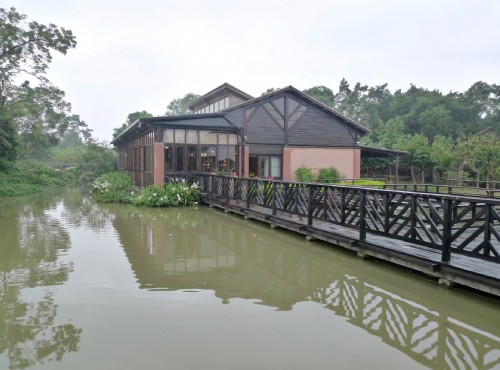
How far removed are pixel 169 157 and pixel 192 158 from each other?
3.71 ft

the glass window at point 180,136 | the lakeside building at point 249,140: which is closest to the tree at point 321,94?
the lakeside building at point 249,140

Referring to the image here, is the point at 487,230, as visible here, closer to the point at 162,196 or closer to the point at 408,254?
the point at 408,254

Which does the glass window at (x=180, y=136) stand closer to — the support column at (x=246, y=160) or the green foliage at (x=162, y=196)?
the green foliage at (x=162, y=196)

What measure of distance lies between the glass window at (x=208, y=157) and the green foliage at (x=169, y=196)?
2.75 metres

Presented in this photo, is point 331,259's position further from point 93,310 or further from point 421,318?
point 93,310

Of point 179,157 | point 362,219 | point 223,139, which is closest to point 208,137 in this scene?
point 223,139

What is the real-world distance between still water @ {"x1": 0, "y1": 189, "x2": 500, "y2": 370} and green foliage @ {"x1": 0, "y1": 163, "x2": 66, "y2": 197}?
1649 cm

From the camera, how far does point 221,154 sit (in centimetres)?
1969

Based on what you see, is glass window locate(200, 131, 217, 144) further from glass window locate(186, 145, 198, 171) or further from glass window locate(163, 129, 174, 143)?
glass window locate(163, 129, 174, 143)

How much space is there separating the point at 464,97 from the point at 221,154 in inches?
1774

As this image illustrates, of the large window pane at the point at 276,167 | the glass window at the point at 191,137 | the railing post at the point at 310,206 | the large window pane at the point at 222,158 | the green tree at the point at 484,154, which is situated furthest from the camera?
the green tree at the point at 484,154

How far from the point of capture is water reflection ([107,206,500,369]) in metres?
4.16

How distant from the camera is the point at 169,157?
60.1 ft

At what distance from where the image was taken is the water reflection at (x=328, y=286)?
4160 mm
